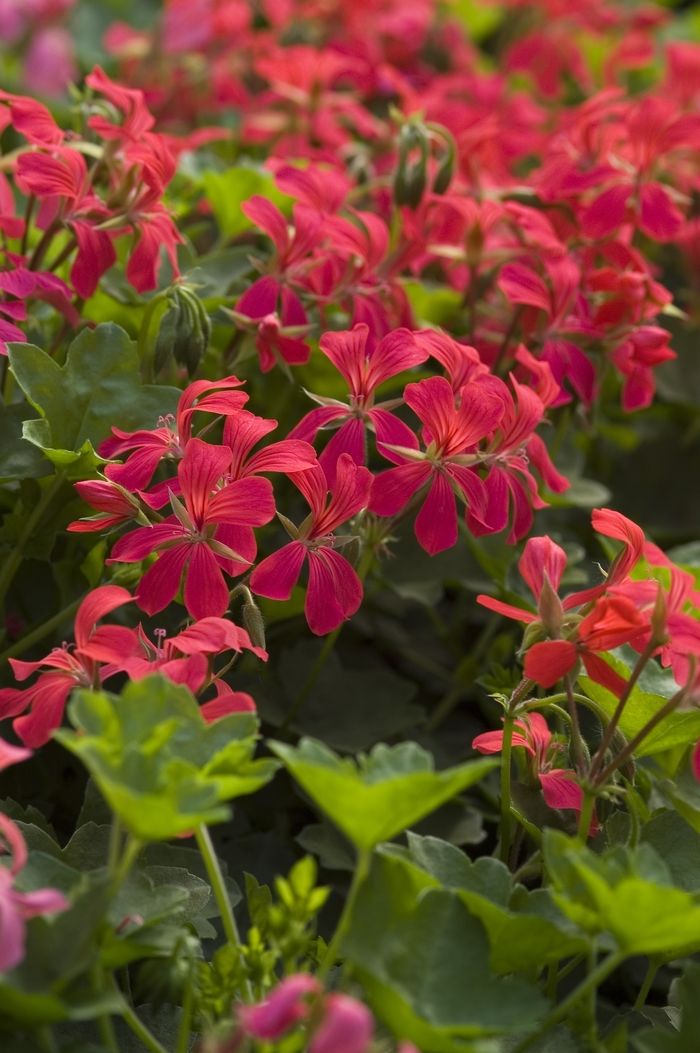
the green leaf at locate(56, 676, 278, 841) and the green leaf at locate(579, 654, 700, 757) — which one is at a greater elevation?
the green leaf at locate(56, 676, 278, 841)

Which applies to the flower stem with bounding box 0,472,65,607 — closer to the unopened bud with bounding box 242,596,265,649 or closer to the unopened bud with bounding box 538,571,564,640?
the unopened bud with bounding box 242,596,265,649

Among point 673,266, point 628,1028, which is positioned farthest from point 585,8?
point 628,1028

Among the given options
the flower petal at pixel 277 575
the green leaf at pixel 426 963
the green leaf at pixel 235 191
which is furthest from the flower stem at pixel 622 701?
the green leaf at pixel 235 191

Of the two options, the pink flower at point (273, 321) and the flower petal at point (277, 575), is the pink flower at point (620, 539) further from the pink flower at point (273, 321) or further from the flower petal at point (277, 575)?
the pink flower at point (273, 321)

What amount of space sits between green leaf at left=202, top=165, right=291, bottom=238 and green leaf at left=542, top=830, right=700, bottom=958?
2.80 ft

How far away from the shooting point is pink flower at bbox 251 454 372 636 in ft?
2.45

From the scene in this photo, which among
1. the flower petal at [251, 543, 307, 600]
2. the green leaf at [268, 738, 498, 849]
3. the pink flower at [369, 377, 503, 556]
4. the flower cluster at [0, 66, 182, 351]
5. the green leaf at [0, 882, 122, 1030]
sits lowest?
the green leaf at [0, 882, 122, 1030]

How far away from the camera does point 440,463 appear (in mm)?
808

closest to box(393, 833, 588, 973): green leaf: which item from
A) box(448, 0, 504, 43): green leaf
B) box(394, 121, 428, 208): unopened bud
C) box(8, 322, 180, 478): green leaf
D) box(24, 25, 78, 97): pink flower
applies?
box(8, 322, 180, 478): green leaf

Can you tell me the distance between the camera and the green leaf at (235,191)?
1200mm

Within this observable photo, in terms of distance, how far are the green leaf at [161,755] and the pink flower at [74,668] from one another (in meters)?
0.07

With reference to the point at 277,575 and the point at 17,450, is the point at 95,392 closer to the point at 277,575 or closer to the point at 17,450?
the point at 17,450

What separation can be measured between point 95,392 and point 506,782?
0.46m

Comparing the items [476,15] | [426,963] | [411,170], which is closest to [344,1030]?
[426,963]
